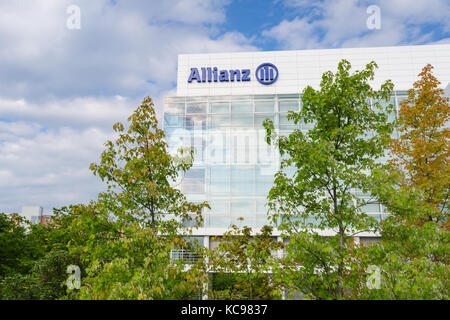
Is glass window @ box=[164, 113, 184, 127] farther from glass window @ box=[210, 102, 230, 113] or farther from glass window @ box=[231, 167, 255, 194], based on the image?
glass window @ box=[231, 167, 255, 194]

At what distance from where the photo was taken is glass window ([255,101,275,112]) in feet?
103

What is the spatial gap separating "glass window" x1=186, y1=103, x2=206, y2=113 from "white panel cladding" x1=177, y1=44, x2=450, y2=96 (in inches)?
70.9

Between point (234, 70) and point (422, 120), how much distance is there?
21058 mm

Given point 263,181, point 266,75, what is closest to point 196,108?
point 266,75

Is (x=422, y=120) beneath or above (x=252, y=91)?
beneath

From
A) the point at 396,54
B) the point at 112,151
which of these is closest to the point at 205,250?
the point at 112,151

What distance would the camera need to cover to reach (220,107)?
105 ft

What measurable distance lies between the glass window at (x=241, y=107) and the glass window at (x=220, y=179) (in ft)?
19.3

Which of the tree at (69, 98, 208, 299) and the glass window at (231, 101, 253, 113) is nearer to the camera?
the tree at (69, 98, 208, 299)

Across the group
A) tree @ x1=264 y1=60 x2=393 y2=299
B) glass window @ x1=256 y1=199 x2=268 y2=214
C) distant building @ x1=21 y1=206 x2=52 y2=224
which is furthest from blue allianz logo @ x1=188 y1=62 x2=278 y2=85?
distant building @ x1=21 y1=206 x2=52 y2=224

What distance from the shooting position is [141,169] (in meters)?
8.77

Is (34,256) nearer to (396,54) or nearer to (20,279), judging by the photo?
(20,279)

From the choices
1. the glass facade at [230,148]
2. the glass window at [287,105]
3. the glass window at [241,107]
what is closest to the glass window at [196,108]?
the glass facade at [230,148]
